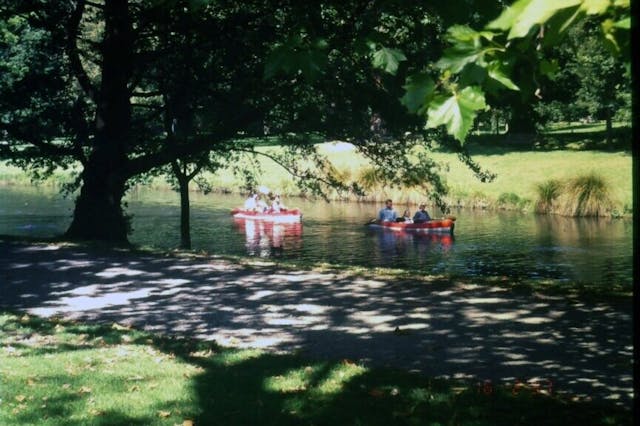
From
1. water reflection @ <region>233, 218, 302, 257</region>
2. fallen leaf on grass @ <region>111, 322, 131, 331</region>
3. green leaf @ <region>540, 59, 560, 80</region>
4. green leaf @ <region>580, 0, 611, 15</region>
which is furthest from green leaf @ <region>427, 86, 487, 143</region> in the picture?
water reflection @ <region>233, 218, 302, 257</region>

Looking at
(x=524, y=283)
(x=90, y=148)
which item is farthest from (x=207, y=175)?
(x=524, y=283)

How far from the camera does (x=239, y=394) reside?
624 centimetres

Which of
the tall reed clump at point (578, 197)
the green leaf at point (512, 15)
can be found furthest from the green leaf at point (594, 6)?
the tall reed clump at point (578, 197)

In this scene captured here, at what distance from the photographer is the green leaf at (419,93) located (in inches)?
123

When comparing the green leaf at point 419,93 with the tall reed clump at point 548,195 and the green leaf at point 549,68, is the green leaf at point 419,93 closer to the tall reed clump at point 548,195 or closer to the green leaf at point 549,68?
the green leaf at point 549,68

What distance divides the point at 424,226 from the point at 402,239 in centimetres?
163

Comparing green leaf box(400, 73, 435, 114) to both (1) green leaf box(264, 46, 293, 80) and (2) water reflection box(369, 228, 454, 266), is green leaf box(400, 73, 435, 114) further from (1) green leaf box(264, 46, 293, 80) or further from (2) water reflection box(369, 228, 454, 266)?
(2) water reflection box(369, 228, 454, 266)

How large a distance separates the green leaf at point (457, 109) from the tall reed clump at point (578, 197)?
97.5ft

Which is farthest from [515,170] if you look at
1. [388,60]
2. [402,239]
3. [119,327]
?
[388,60]

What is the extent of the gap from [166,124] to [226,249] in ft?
21.9

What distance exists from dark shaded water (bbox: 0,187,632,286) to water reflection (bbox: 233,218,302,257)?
39 mm

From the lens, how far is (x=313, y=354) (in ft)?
25.2

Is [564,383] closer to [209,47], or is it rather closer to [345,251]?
[209,47]

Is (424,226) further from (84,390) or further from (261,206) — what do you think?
(84,390)
